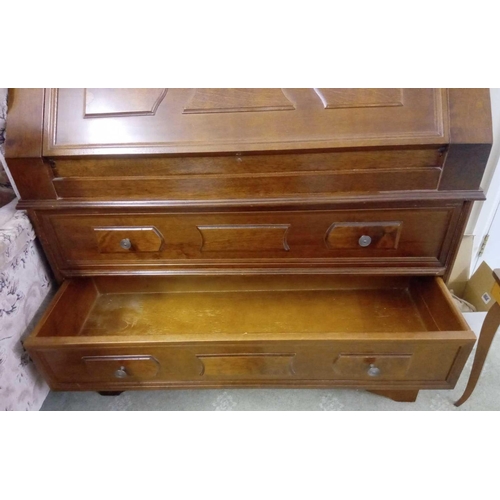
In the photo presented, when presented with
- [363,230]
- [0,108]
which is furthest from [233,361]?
[0,108]

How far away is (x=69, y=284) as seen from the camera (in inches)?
41.3

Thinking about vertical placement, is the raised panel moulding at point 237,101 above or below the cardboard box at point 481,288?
above

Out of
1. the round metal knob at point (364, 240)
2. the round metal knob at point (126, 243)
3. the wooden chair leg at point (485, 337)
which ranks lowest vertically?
the wooden chair leg at point (485, 337)

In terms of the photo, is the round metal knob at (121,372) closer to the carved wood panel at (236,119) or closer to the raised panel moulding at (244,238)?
the raised panel moulding at (244,238)

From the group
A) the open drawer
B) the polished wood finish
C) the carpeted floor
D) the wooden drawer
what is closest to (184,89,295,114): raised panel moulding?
the wooden drawer

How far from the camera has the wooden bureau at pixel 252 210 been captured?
83 centimetres

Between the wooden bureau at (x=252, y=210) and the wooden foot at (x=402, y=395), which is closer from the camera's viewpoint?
the wooden bureau at (x=252, y=210)

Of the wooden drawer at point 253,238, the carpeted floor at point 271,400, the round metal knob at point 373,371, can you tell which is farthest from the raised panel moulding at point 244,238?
the carpeted floor at point 271,400

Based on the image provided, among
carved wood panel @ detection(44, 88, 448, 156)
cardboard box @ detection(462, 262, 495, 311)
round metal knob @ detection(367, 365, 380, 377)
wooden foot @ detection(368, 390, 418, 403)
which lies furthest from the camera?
cardboard box @ detection(462, 262, 495, 311)

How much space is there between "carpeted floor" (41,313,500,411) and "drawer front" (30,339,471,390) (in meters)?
0.16

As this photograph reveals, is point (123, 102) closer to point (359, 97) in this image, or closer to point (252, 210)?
point (252, 210)

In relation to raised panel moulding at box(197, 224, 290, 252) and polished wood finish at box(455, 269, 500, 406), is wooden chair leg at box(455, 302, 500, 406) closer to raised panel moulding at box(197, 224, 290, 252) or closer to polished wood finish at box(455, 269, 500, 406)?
polished wood finish at box(455, 269, 500, 406)

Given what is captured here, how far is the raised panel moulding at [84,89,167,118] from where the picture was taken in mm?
849

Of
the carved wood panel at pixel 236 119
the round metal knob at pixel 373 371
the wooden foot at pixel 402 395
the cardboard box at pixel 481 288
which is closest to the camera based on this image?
the carved wood panel at pixel 236 119
